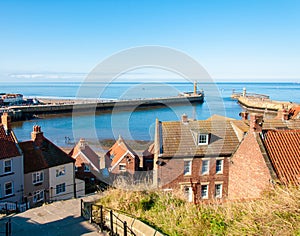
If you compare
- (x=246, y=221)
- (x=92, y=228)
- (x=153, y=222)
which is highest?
(x=246, y=221)

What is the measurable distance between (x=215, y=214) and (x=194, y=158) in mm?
12949

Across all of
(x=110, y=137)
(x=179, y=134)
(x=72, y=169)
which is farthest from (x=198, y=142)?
(x=110, y=137)

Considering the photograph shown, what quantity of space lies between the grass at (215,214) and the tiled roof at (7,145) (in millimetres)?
13537

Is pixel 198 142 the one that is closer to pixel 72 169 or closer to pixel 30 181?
pixel 72 169

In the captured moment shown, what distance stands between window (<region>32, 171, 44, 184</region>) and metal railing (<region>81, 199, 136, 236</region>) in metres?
12.7

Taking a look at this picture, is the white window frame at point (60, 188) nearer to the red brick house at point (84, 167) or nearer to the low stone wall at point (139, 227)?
the red brick house at point (84, 167)

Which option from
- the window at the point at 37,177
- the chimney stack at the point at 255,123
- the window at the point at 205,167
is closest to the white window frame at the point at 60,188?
the window at the point at 37,177

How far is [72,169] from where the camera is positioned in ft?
79.3

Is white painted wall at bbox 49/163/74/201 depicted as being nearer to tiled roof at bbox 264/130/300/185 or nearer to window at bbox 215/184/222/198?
window at bbox 215/184/222/198

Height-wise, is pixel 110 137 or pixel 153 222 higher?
pixel 153 222

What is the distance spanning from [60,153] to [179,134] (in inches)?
388

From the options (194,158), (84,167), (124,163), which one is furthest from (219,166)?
(84,167)

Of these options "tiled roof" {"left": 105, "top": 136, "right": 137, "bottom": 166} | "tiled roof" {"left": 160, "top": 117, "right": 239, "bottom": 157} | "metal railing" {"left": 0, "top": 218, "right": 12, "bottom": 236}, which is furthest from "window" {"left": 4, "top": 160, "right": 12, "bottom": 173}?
"metal railing" {"left": 0, "top": 218, "right": 12, "bottom": 236}

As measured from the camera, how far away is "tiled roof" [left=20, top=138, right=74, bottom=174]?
21875mm
